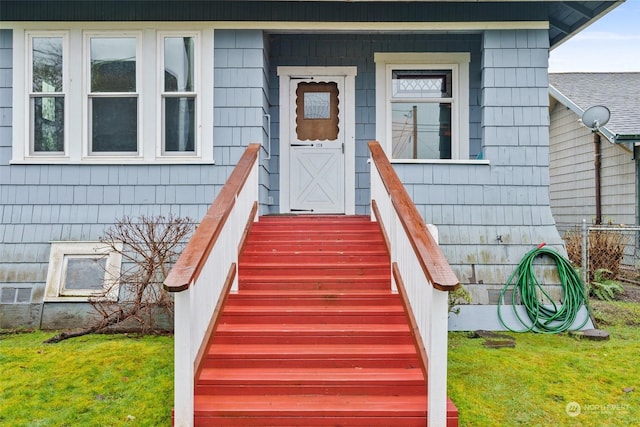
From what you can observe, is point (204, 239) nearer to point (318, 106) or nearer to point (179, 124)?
point (179, 124)

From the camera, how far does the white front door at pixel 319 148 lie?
6574mm

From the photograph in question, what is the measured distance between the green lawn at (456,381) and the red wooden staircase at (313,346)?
45 centimetres

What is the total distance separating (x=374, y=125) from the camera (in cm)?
659

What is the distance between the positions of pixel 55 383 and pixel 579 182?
1051 centimetres

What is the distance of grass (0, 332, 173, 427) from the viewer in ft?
10.3

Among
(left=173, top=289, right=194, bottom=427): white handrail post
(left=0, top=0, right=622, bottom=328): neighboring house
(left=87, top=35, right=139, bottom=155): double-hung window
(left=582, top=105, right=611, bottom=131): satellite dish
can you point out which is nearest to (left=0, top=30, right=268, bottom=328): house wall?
(left=0, top=0, right=622, bottom=328): neighboring house

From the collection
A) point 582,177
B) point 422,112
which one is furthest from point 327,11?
point 582,177

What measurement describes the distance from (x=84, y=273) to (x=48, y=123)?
1855mm

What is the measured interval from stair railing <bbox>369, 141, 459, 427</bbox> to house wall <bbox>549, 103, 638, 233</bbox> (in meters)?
6.90

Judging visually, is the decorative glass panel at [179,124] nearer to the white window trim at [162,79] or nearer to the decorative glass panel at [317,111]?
the white window trim at [162,79]

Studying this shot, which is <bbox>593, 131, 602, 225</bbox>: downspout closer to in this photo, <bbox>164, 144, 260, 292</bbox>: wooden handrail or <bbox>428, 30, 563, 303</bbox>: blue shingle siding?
<bbox>428, 30, 563, 303</bbox>: blue shingle siding

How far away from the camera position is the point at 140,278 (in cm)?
526

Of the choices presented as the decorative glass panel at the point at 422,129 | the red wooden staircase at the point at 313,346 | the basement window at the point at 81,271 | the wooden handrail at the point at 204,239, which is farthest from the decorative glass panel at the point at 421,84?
the basement window at the point at 81,271

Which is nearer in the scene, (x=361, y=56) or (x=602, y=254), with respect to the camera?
(x=361, y=56)
